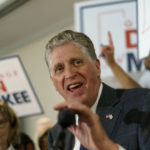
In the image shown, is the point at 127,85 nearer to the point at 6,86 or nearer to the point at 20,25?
the point at 6,86

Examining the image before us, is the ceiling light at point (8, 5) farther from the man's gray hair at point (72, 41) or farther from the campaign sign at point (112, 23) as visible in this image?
the man's gray hair at point (72, 41)

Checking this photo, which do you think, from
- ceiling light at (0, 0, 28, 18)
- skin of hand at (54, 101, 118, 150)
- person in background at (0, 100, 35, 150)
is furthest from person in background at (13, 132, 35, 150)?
ceiling light at (0, 0, 28, 18)

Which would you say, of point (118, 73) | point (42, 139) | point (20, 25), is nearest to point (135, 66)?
point (118, 73)

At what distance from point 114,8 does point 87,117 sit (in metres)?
2.02

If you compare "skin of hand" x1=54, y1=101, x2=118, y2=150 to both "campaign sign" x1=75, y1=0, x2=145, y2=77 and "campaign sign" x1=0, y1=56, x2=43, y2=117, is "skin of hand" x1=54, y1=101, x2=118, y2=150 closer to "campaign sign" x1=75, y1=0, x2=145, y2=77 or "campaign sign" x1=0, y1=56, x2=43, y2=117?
"campaign sign" x1=75, y1=0, x2=145, y2=77

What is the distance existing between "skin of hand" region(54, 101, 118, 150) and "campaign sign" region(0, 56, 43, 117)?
2.41 meters

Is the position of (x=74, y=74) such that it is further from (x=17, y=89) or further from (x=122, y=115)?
(x=17, y=89)

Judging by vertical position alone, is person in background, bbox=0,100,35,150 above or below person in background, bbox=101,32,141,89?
below

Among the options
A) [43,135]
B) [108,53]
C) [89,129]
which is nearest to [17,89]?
[43,135]

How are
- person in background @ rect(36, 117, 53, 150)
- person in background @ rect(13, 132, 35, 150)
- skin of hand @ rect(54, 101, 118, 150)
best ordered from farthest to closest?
person in background @ rect(36, 117, 53, 150) < person in background @ rect(13, 132, 35, 150) < skin of hand @ rect(54, 101, 118, 150)

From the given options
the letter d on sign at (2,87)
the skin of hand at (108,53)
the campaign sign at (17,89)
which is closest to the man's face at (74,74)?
the skin of hand at (108,53)

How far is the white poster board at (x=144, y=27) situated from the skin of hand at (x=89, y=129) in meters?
1.01

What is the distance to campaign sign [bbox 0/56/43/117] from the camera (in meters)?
3.51

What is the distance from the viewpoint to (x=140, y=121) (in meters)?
1.22
